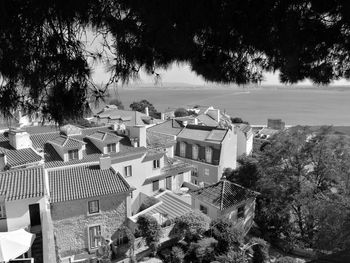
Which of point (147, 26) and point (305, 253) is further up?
point (147, 26)

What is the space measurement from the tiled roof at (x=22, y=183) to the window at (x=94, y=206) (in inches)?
104

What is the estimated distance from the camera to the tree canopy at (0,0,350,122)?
3.03m

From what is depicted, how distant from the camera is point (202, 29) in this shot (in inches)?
132

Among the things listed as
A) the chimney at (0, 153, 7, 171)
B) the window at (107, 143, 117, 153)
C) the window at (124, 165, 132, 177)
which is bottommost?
the window at (124, 165, 132, 177)

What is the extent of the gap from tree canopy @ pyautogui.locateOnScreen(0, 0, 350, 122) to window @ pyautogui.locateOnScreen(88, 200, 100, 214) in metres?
9.57

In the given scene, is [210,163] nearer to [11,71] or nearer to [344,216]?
[344,216]

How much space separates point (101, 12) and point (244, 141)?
29.7 metres

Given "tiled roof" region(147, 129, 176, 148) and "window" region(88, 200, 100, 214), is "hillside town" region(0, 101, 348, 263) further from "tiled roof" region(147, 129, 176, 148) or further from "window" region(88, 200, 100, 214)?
"tiled roof" region(147, 129, 176, 148)

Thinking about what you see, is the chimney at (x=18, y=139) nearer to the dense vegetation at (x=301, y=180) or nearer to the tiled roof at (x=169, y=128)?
the dense vegetation at (x=301, y=180)

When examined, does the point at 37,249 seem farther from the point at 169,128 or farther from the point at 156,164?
the point at 169,128

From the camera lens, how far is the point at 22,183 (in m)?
10.4

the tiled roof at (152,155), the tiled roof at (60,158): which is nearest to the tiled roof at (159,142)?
the tiled roof at (152,155)

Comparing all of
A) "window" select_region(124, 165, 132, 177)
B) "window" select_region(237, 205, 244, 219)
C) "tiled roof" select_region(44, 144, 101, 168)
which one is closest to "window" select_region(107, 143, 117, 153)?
"tiled roof" select_region(44, 144, 101, 168)

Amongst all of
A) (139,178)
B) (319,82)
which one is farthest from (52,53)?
(139,178)
